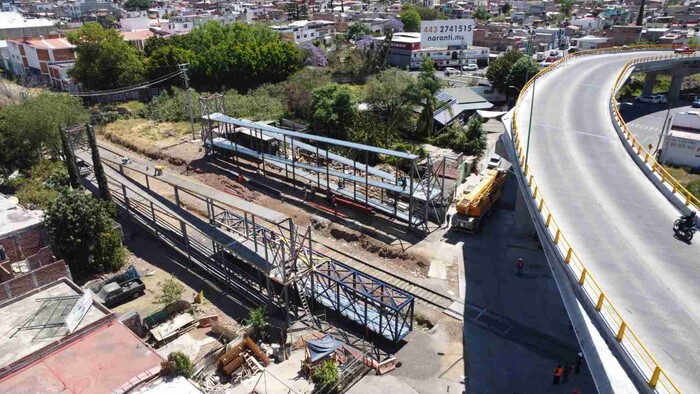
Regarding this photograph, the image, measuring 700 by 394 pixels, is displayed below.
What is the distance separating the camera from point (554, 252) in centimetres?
2064

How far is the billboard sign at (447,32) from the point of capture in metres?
88.3

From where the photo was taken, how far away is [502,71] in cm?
6962

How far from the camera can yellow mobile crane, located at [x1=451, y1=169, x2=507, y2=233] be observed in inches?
1315

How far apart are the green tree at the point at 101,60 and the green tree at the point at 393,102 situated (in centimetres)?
3300

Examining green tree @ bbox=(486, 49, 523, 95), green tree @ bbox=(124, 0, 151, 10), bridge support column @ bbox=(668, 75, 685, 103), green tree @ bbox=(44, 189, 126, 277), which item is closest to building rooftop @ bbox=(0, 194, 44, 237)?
green tree @ bbox=(44, 189, 126, 277)

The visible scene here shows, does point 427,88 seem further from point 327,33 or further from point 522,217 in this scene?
point 327,33

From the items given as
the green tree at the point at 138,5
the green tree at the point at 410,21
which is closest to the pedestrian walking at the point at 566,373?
the green tree at the point at 410,21

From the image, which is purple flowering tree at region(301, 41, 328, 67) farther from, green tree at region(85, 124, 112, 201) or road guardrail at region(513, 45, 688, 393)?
road guardrail at region(513, 45, 688, 393)

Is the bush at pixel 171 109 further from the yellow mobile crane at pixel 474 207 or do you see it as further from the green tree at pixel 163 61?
the yellow mobile crane at pixel 474 207

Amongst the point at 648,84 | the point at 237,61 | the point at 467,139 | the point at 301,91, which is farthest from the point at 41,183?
the point at 648,84

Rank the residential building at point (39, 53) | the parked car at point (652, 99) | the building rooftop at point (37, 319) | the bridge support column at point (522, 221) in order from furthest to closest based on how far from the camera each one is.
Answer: the residential building at point (39, 53) < the parked car at point (652, 99) < the bridge support column at point (522, 221) < the building rooftop at point (37, 319)

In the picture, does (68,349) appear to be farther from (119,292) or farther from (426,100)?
(426,100)

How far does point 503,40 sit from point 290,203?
8323 cm

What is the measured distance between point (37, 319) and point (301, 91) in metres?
41.2
